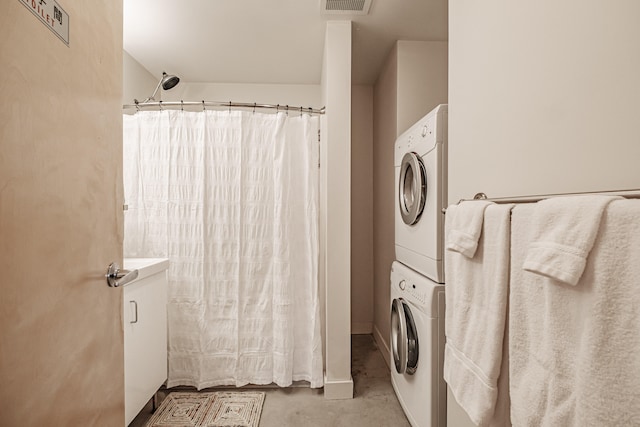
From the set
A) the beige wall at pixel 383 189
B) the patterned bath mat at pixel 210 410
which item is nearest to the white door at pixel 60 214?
the patterned bath mat at pixel 210 410

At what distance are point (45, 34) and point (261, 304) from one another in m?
1.87

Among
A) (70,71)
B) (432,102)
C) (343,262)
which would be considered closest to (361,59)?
(432,102)

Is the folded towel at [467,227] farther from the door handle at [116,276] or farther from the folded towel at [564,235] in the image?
the door handle at [116,276]

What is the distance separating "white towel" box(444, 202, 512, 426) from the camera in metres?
0.79

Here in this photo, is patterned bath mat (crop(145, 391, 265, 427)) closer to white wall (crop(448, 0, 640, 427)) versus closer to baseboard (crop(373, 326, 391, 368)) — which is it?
baseboard (crop(373, 326, 391, 368))

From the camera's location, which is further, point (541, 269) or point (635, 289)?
point (541, 269)

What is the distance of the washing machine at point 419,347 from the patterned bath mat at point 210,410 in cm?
90

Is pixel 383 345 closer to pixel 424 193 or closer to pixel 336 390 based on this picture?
pixel 336 390

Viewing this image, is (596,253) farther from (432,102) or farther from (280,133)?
(432,102)

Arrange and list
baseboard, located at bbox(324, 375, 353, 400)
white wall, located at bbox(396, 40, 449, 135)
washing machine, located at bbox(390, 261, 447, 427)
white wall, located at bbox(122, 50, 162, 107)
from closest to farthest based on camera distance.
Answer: washing machine, located at bbox(390, 261, 447, 427), baseboard, located at bbox(324, 375, 353, 400), white wall, located at bbox(396, 40, 449, 135), white wall, located at bbox(122, 50, 162, 107)

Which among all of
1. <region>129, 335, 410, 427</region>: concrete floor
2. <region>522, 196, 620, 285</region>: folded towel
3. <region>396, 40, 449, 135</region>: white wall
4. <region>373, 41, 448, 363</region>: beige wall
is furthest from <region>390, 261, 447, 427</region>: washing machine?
<region>396, 40, 449, 135</region>: white wall

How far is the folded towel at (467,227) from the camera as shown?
0.89 metres

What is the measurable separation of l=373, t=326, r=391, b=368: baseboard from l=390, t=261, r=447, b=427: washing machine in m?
0.66

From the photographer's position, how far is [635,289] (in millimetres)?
500
